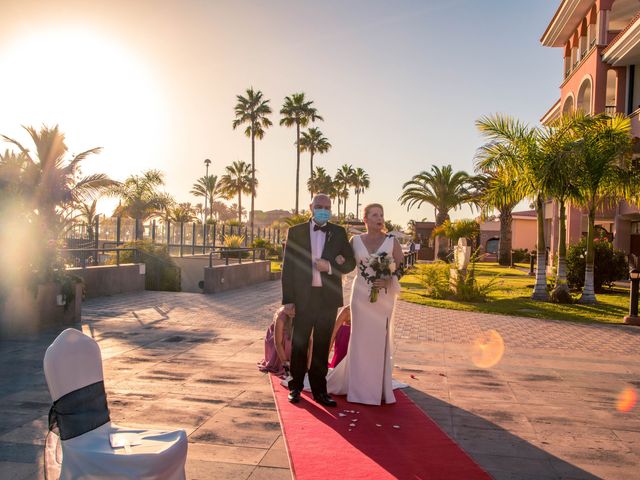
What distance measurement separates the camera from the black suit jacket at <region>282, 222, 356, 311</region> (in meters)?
6.21

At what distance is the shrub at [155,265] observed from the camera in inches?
792

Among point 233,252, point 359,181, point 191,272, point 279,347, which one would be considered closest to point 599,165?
point 279,347

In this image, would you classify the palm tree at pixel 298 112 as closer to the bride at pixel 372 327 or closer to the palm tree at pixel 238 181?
the palm tree at pixel 238 181

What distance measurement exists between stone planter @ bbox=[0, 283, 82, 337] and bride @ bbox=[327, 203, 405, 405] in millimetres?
6557

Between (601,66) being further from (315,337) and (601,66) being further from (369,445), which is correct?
(369,445)

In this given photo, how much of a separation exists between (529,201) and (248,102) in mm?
46166

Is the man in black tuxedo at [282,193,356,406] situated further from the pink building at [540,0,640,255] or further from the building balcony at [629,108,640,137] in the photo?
the building balcony at [629,108,640,137]

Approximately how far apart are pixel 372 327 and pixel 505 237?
40489mm

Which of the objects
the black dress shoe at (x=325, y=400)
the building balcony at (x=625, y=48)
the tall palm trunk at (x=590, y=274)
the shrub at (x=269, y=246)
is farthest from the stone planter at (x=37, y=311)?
the shrub at (x=269, y=246)

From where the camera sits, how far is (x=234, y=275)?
68.8ft

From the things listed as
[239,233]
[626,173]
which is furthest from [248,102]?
[626,173]

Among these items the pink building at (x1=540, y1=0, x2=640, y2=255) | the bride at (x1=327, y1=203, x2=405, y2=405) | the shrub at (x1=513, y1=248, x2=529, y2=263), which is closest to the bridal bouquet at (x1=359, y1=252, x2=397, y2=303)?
the bride at (x1=327, y1=203, x2=405, y2=405)

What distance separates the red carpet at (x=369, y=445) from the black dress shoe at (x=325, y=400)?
61mm

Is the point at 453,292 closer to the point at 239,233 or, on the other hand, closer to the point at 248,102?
→ the point at 239,233
